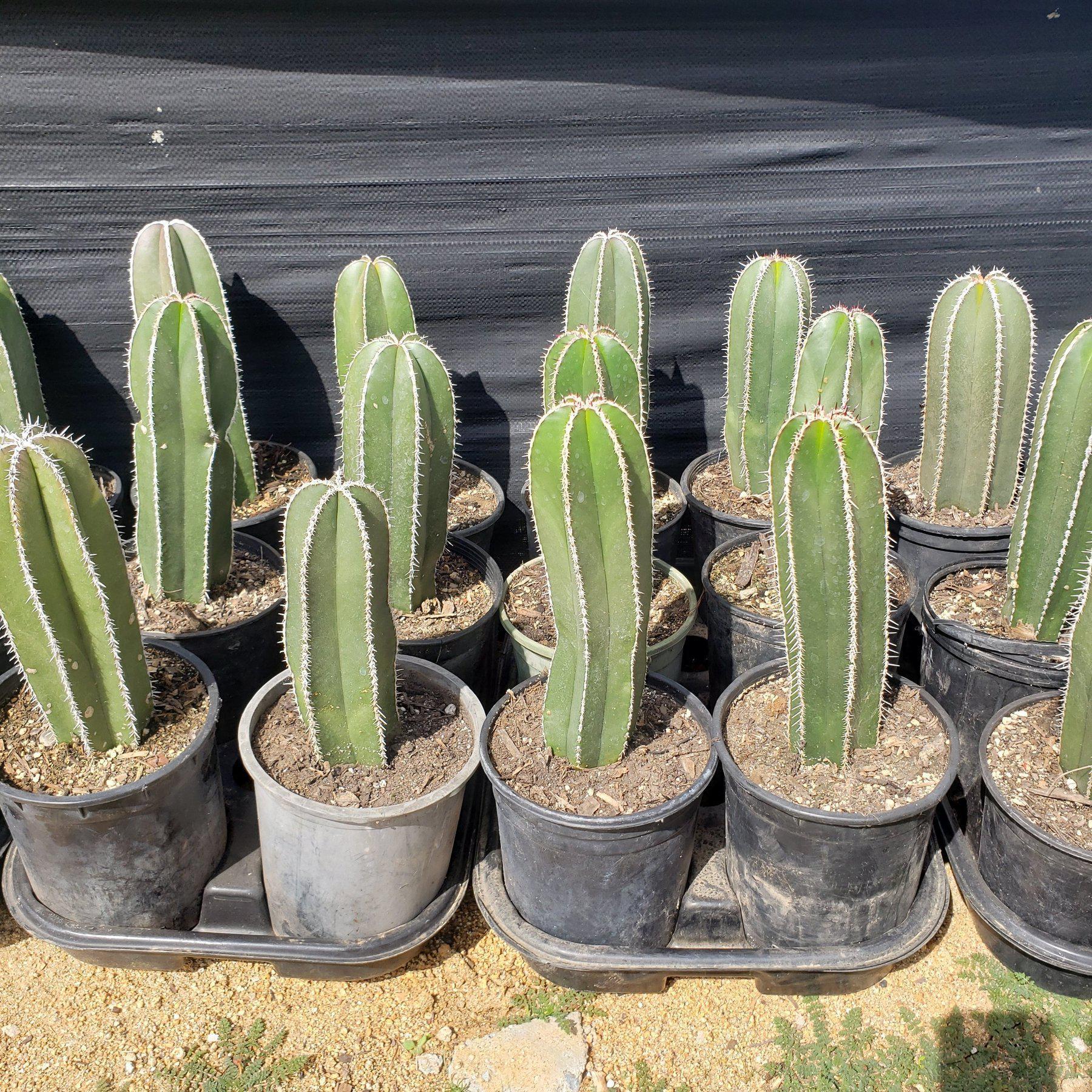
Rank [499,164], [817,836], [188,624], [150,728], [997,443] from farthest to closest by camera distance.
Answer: [499,164]
[997,443]
[188,624]
[150,728]
[817,836]

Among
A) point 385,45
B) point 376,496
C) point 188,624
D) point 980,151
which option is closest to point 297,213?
point 385,45

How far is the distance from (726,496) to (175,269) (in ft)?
6.15

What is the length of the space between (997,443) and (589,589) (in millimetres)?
1608

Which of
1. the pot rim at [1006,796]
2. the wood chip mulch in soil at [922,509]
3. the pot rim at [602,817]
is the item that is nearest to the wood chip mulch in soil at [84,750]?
the pot rim at [602,817]

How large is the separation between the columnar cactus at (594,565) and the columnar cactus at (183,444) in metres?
1.12

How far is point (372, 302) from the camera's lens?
292 cm

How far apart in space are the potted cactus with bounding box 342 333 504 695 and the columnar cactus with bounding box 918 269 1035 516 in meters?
1.40

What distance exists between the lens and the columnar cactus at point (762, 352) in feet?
9.46

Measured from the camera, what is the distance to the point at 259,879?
2.27m

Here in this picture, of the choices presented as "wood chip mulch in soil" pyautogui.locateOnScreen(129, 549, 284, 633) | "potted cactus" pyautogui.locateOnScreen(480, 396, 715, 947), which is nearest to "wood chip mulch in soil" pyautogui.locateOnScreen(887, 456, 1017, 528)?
"potted cactus" pyautogui.locateOnScreen(480, 396, 715, 947)

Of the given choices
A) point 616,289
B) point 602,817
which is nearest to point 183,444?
point 616,289

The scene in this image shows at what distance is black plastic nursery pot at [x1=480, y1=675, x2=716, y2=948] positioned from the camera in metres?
1.97

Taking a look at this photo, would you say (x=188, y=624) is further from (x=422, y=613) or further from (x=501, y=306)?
(x=501, y=306)

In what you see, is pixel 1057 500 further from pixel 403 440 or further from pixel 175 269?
pixel 175 269
